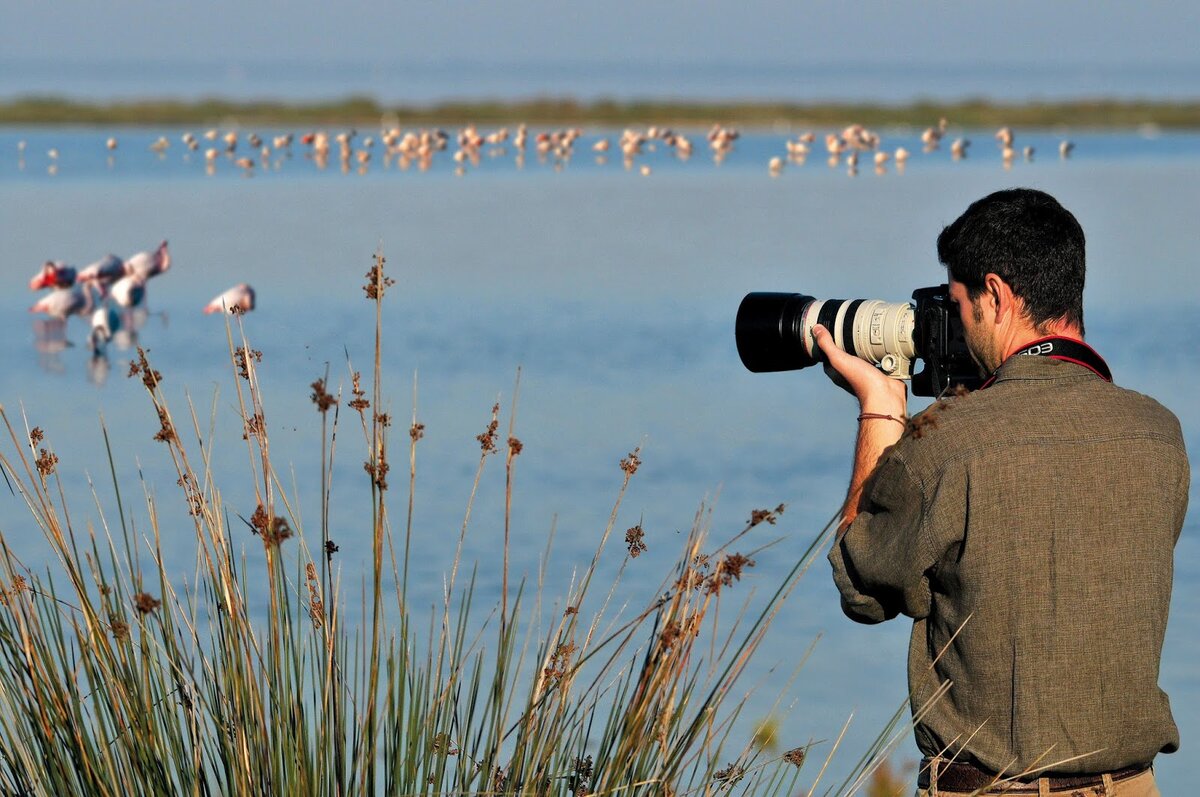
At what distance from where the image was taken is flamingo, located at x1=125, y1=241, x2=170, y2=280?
35.4 feet

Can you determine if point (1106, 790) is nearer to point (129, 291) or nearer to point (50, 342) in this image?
point (50, 342)

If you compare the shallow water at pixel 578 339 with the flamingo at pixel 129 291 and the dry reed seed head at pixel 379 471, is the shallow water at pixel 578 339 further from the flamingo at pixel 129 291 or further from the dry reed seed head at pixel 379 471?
the dry reed seed head at pixel 379 471

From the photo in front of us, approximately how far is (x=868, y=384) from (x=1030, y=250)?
30 cm

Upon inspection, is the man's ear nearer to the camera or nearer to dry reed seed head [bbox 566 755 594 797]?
the camera

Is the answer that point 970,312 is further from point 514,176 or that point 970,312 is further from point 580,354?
point 514,176

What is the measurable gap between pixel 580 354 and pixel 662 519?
2.87 m

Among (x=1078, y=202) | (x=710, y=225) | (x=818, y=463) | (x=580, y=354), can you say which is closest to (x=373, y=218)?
(x=710, y=225)

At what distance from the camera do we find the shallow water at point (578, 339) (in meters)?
5.37

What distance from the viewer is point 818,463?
652cm

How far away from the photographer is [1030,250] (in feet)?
6.99

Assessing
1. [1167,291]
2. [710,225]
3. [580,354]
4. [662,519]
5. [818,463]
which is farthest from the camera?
[710,225]

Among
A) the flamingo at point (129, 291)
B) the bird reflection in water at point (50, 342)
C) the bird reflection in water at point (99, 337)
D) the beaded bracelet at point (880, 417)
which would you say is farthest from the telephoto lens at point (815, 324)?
the flamingo at point (129, 291)

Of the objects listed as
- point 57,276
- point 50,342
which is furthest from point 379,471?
point 57,276

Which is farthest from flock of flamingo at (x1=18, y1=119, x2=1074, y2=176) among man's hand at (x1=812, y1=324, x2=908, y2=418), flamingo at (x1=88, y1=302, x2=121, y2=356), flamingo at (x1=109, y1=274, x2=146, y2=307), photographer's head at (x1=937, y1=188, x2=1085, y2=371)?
photographer's head at (x1=937, y1=188, x2=1085, y2=371)
